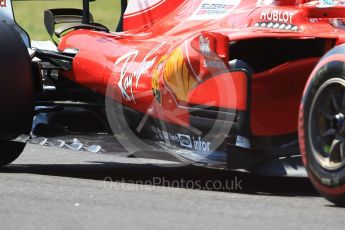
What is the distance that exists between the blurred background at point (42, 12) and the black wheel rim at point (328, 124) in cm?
1998

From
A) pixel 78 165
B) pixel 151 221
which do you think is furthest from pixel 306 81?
pixel 78 165

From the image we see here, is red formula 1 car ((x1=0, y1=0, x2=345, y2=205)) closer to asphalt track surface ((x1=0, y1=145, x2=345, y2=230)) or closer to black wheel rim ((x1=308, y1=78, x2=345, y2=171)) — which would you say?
black wheel rim ((x1=308, y1=78, x2=345, y2=171))

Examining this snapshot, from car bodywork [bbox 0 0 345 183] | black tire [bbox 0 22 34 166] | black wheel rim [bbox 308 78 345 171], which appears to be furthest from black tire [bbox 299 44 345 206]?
black tire [bbox 0 22 34 166]

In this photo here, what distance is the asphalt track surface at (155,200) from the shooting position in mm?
5402

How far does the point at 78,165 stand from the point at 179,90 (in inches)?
88.8

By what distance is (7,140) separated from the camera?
8.16 meters

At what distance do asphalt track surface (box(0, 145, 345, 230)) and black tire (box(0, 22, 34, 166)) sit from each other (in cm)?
36

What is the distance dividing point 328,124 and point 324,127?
0.03 m

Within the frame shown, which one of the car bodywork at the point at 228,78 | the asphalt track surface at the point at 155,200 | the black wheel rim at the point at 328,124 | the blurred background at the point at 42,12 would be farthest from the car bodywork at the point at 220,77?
the blurred background at the point at 42,12

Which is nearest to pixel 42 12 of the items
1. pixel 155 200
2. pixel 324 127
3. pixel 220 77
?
pixel 220 77

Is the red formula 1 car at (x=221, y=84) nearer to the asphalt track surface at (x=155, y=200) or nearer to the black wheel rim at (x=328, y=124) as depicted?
the black wheel rim at (x=328, y=124)

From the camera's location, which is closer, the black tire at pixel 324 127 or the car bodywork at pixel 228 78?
the black tire at pixel 324 127

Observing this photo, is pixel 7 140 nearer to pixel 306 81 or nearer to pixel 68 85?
pixel 68 85

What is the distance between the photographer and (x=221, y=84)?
658 cm
